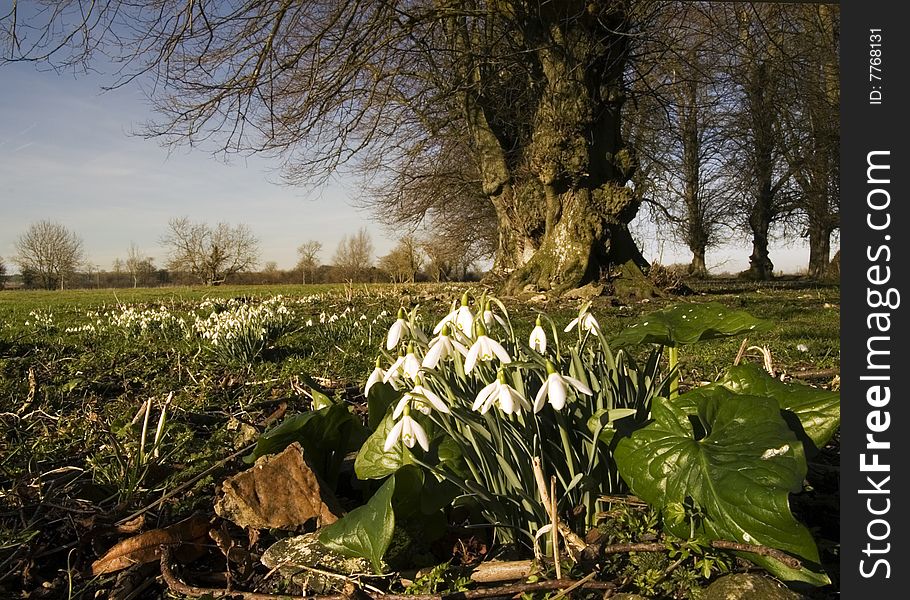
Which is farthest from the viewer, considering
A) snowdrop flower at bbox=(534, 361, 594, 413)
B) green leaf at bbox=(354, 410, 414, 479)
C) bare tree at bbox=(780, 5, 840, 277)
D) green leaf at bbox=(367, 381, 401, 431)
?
bare tree at bbox=(780, 5, 840, 277)

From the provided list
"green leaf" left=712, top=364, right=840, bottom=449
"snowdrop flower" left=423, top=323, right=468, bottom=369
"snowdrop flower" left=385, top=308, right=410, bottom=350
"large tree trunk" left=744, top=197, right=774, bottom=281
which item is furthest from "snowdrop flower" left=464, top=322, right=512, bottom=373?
"large tree trunk" left=744, top=197, right=774, bottom=281

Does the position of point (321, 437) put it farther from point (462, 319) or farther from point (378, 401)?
point (462, 319)

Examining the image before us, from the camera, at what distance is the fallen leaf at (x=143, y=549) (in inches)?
60.1

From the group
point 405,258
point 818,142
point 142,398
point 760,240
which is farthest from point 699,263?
point 142,398

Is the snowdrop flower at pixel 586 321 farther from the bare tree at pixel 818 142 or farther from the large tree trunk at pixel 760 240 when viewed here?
the large tree trunk at pixel 760 240

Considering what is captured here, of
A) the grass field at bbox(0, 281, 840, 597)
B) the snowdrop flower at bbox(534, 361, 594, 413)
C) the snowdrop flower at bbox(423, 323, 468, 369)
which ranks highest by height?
the snowdrop flower at bbox(423, 323, 468, 369)

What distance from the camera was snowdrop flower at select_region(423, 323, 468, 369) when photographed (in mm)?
1354

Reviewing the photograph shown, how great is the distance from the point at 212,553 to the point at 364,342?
3.06m

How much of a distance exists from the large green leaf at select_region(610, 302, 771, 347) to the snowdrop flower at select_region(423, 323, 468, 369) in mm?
484

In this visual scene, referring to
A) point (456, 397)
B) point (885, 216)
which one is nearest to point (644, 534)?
point (456, 397)

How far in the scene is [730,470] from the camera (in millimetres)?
1137

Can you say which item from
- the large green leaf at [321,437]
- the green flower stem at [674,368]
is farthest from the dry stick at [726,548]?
the large green leaf at [321,437]

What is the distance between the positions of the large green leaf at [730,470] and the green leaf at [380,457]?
54 cm

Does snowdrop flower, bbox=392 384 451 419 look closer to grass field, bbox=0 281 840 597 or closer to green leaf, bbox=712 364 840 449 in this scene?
grass field, bbox=0 281 840 597
